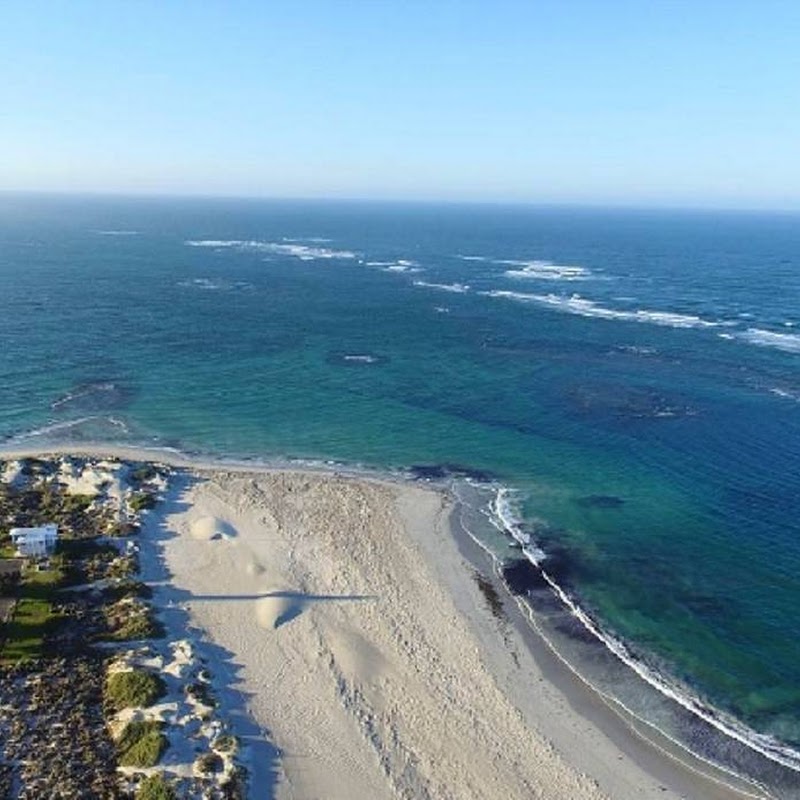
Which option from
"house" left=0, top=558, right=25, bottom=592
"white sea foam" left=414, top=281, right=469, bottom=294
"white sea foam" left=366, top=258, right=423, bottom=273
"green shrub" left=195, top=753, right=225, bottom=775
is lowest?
"white sea foam" left=366, top=258, right=423, bottom=273

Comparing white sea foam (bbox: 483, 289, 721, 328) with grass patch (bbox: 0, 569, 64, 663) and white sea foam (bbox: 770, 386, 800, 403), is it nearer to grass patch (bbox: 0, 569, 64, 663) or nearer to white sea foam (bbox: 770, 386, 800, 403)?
white sea foam (bbox: 770, 386, 800, 403)

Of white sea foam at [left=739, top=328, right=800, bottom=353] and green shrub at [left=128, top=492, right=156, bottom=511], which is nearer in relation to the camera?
green shrub at [left=128, top=492, right=156, bottom=511]

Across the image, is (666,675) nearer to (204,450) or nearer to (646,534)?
(646,534)

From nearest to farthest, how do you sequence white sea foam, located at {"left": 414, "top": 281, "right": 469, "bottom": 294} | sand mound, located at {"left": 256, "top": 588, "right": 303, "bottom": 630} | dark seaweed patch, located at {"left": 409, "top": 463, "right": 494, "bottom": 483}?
sand mound, located at {"left": 256, "top": 588, "right": 303, "bottom": 630} < dark seaweed patch, located at {"left": 409, "top": 463, "right": 494, "bottom": 483} < white sea foam, located at {"left": 414, "top": 281, "right": 469, "bottom": 294}

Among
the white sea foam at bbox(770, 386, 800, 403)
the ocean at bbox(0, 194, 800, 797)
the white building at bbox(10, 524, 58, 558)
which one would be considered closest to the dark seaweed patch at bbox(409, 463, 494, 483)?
the ocean at bbox(0, 194, 800, 797)

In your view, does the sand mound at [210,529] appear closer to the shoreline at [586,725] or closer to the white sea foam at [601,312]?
the shoreline at [586,725]

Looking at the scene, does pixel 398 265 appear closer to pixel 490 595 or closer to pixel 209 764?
pixel 490 595

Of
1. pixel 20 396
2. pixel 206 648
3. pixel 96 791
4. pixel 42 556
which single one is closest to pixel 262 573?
pixel 206 648

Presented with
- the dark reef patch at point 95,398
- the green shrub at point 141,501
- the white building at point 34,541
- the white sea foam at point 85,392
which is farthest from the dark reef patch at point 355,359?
the white building at point 34,541
